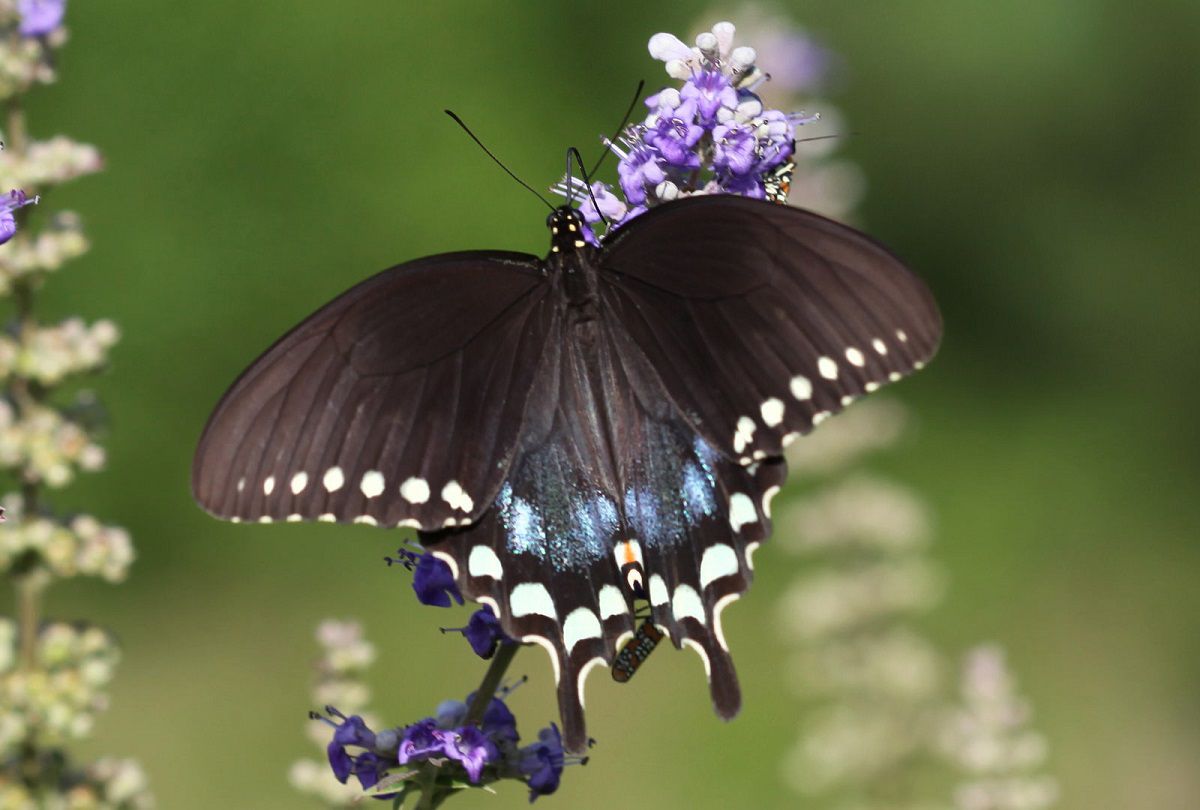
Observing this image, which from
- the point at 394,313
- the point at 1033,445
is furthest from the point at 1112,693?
the point at 394,313

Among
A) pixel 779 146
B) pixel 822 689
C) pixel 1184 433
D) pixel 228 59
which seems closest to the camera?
pixel 779 146

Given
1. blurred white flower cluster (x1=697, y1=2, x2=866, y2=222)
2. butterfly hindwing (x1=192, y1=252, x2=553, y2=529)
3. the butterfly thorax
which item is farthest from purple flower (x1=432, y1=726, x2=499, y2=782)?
blurred white flower cluster (x1=697, y1=2, x2=866, y2=222)

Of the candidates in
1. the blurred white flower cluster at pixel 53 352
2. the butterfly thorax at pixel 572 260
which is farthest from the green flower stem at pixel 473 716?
the blurred white flower cluster at pixel 53 352

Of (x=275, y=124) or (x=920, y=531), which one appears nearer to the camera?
(x=920, y=531)

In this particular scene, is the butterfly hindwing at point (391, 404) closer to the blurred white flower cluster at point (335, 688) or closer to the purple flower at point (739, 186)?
the blurred white flower cluster at point (335, 688)

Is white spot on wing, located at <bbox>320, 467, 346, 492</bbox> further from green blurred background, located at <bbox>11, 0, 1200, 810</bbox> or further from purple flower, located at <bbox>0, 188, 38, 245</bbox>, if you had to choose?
green blurred background, located at <bbox>11, 0, 1200, 810</bbox>

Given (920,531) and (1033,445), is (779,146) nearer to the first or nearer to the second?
(920,531)

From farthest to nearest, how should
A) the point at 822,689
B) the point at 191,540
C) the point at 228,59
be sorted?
the point at 191,540 → the point at 228,59 → the point at 822,689
